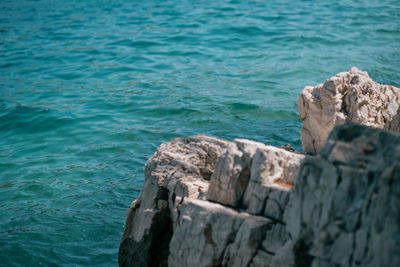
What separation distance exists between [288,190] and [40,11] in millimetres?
19096

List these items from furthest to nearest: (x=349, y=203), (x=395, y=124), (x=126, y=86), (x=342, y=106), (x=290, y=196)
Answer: (x=126, y=86) → (x=342, y=106) → (x=395, y=124) → (x=290, y=196) → (x=349, y=203)

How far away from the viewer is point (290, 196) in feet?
11.5

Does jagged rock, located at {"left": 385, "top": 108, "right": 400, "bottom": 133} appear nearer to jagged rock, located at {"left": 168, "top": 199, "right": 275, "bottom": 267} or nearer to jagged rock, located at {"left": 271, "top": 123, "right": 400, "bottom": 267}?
jagged rock, located at {"left": 168, "top": 199, "right": 275, "bottom": 267}

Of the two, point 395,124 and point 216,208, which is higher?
point 395,124

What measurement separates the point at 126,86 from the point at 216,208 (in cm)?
859

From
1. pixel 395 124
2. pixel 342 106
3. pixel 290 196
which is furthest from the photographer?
pixel 342 106

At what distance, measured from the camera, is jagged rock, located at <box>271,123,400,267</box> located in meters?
2.59

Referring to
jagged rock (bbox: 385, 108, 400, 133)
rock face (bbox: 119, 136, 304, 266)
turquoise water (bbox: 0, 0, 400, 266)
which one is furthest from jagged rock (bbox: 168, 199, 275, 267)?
jagged rock (bbox: 385, 108, 400, 133)

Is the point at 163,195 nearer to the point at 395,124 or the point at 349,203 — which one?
the point at 349,203

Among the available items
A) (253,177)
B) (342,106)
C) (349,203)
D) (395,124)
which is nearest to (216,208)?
(253,177)

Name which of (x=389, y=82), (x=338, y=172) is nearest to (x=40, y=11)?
(x=389, y=82)

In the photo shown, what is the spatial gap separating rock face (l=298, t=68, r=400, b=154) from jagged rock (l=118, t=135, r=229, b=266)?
1.54m

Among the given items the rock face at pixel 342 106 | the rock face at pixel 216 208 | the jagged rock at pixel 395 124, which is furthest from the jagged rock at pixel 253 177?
the jagged rock at pixel 395 124

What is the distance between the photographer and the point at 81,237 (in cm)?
591
